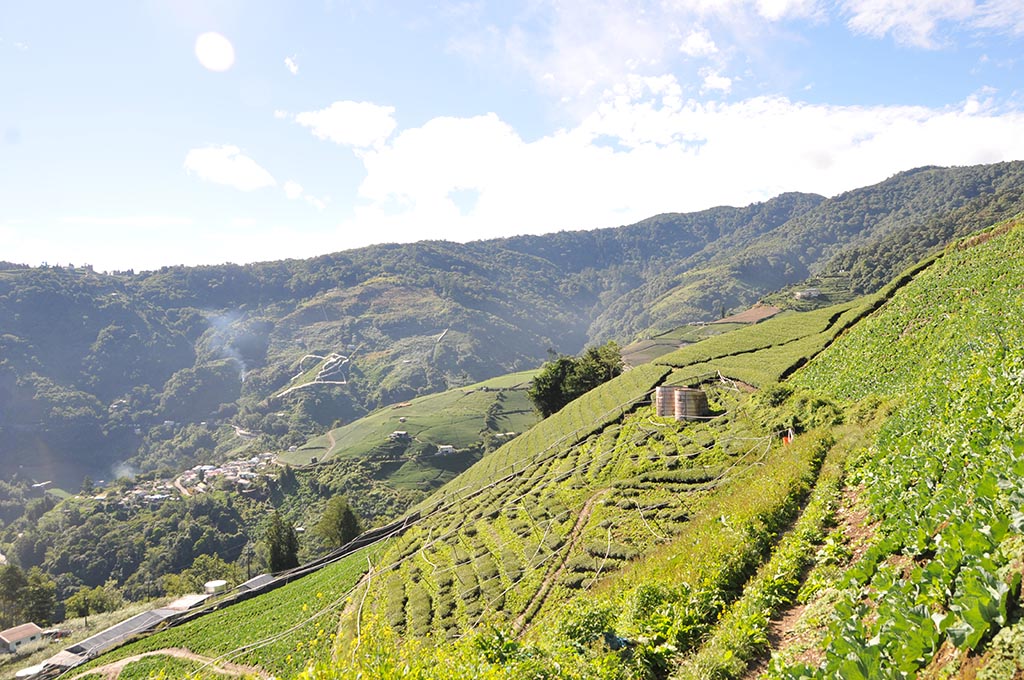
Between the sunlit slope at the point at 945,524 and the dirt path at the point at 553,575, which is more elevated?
the sunlit slope at the point at 945,524

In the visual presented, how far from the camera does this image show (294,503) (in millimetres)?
147500

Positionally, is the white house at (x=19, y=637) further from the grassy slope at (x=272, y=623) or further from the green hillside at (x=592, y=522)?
the green hillside at (x=592, y=522)

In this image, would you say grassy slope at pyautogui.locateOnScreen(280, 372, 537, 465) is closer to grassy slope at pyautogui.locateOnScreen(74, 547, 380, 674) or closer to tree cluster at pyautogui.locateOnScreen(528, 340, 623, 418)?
tree cluster at pyautogui.locateOnScreen(528, 340, 623, 418)

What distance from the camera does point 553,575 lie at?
23.0m

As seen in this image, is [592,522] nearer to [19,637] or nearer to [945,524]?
[945,524]

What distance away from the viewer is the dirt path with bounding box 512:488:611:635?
21.0 meters

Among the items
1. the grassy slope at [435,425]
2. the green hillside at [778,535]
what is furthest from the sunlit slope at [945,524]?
the grassy slope at [435,425]

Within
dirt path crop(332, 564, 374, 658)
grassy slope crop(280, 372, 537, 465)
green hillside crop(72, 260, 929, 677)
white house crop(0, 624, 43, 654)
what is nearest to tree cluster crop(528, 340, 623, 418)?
green hillside crop(72, 260, 929, 677)

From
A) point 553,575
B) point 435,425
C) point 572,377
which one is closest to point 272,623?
point 553,575

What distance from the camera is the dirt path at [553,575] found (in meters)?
21.0

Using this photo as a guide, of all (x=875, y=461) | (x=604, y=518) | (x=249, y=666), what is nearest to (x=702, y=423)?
(x=604, y=518)

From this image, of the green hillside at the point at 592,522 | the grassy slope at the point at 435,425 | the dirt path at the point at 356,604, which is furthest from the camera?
the grassy slope at the point at 435,425

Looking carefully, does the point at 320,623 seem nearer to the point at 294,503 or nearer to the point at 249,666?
the point at 249,666

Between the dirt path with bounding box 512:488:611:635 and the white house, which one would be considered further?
the white house
